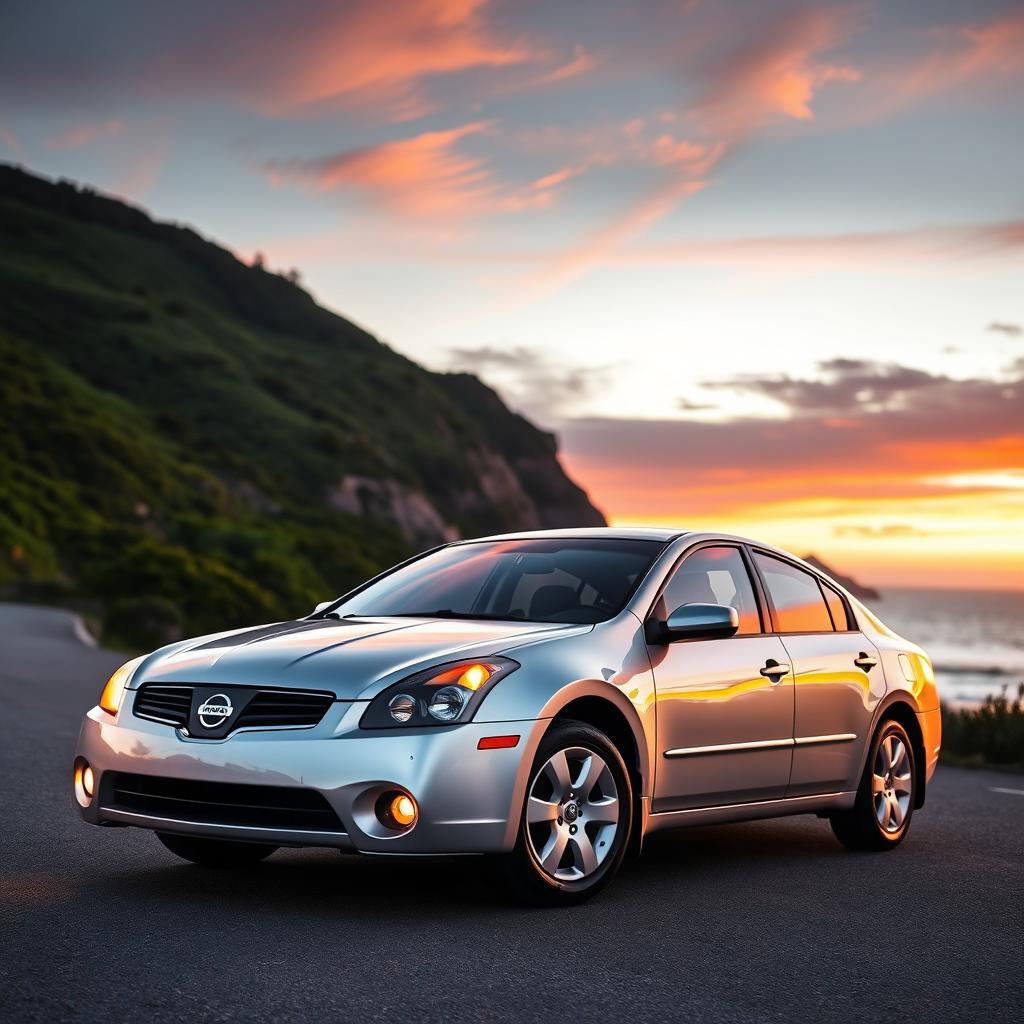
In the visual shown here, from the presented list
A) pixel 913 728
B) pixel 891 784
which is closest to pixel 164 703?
pixel 891 784

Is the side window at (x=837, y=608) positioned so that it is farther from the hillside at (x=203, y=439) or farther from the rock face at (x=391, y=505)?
the rock face at (x=391, y=505)

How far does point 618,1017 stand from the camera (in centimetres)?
491

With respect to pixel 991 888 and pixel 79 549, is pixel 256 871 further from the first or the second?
pixel 79 549

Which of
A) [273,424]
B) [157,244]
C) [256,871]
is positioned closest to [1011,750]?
[256,871]

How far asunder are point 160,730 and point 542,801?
157 centimetres

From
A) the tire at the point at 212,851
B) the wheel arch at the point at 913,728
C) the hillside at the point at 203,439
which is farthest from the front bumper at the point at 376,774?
the hillside at the point at 203,439

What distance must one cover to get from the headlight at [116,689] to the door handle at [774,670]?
2.97 metres

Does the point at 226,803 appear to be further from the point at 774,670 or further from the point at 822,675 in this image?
the point at 822,675

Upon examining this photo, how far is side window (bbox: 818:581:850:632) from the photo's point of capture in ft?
29.3

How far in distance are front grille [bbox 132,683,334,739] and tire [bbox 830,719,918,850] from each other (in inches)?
141

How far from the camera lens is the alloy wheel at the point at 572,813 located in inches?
256

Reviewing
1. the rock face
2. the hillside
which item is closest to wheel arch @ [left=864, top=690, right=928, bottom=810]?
the hillside

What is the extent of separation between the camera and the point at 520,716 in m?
6.38

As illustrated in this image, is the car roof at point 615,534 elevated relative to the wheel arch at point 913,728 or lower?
elevated
